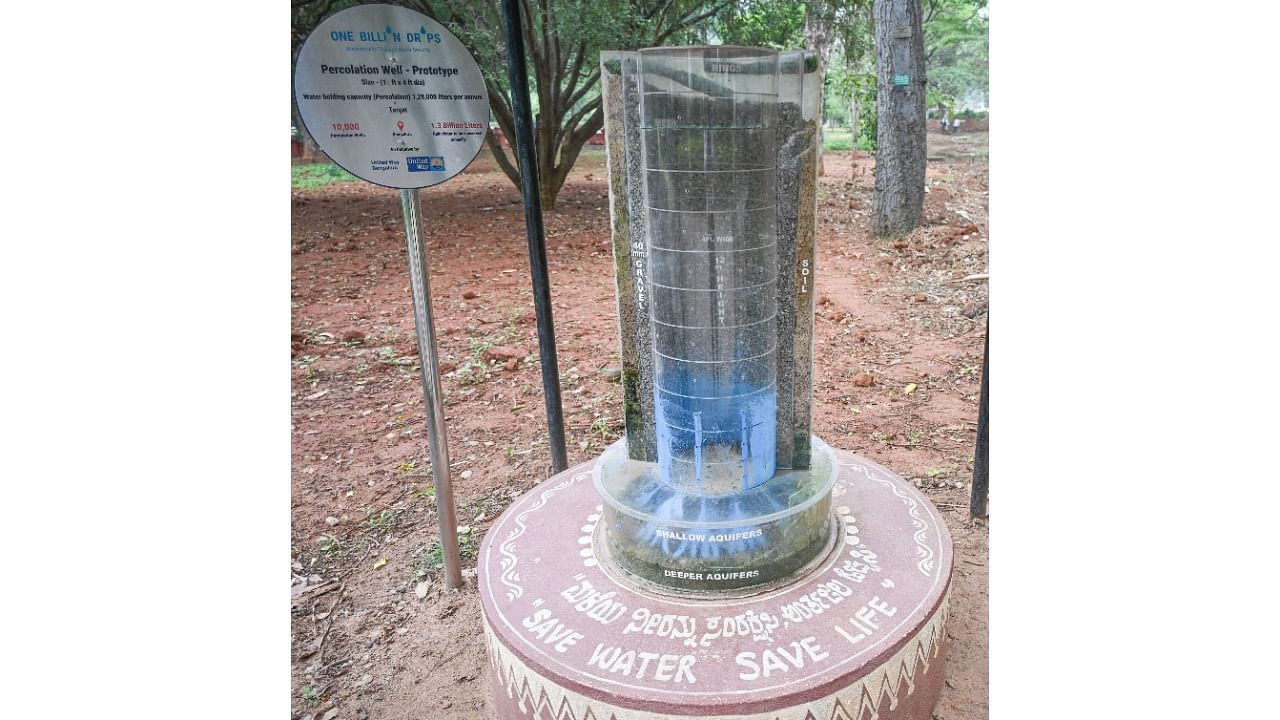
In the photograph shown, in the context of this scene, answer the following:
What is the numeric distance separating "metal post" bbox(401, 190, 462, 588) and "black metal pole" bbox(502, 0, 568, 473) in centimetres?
51

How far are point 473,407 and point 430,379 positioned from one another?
2416mm

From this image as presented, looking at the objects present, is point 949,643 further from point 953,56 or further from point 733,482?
point 953,56

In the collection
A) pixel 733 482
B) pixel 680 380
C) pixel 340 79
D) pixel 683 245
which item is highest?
pixel 340 79

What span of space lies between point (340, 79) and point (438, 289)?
6044mm

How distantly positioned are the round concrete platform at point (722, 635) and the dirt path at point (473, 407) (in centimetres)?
51

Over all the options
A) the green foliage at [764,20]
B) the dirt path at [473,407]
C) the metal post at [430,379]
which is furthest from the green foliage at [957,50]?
the metal post at [430,379]

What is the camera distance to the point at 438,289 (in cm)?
881

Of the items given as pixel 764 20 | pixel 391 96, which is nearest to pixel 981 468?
pixel 391 96

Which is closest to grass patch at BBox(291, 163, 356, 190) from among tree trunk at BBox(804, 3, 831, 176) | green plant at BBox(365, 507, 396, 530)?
tree trunk at BBox(804, 3, 831, 176)

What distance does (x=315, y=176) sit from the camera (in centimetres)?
1811

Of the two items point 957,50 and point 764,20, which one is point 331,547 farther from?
point 957,50

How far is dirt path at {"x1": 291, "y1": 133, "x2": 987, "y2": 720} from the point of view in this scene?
3441 millimetres

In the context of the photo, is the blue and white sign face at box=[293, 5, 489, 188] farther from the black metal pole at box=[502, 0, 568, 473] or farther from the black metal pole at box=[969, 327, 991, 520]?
the black metal pole at box=[969, 327, 991, 520]

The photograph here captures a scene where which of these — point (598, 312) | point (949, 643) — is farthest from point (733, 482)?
point (598, 312)
